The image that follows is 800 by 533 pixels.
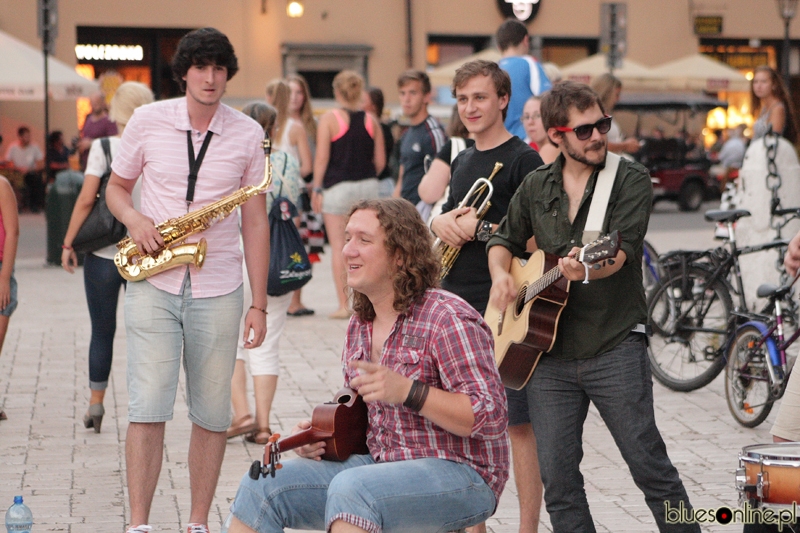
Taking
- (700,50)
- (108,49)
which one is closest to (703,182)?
(700,50)

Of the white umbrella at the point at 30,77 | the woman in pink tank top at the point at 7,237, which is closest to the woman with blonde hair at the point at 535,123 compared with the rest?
the woman in pink tank top at the point at 7,237

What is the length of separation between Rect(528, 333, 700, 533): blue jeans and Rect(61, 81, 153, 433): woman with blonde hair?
3.21m

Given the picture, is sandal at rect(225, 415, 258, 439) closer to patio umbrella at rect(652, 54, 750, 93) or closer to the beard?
the beard

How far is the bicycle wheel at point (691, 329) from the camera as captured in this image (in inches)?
322

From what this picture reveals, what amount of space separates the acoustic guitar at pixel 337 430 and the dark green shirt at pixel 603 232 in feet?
2.74

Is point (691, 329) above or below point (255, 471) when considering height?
below

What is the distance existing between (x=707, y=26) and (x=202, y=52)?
2934cm

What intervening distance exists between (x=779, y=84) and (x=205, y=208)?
6.13 metres

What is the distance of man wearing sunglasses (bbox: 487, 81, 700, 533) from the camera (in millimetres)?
4160

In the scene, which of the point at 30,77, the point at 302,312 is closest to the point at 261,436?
the point at 302,312

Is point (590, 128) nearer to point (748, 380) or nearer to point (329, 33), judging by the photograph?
point (748, 380)

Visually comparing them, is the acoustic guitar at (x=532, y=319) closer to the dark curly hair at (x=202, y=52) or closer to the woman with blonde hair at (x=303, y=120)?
the dark curly hair at (x=202, y=52)

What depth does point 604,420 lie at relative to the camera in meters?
4.27

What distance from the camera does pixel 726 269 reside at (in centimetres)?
820
